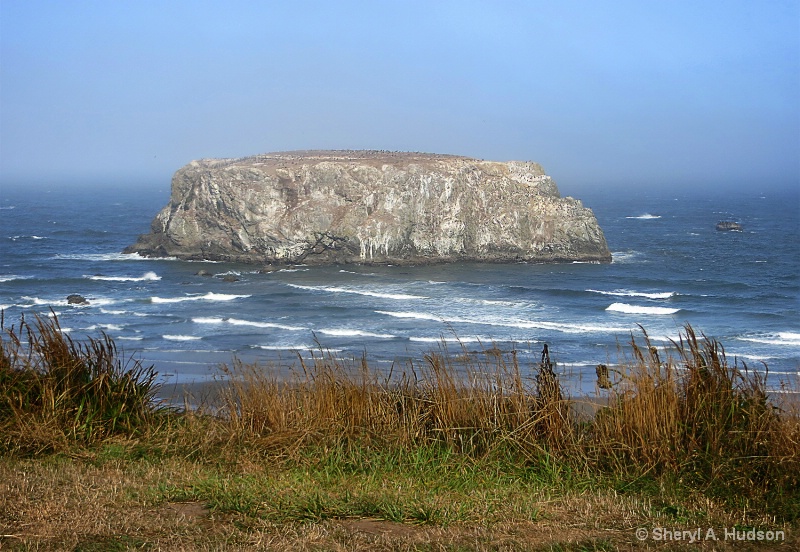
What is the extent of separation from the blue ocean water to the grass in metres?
10.3

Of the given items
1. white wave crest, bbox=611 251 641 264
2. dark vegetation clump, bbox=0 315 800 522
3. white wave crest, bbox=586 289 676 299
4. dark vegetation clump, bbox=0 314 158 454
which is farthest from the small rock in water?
white wave crest, bbox=611 251 641 264

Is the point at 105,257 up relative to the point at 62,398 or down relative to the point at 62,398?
down

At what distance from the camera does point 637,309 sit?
1570 inches

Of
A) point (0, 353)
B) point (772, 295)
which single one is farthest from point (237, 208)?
point (0, 353)

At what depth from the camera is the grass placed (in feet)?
15.8

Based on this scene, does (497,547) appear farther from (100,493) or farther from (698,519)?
(100,493)

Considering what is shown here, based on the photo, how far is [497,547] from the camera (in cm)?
454

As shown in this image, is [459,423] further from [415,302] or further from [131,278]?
[131,278]

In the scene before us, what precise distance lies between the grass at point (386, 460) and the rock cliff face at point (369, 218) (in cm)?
4947

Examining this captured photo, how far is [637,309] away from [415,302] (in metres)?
11.3

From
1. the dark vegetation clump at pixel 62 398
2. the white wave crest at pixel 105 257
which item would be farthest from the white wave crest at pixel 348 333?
the white wave crest at pixel 105 257

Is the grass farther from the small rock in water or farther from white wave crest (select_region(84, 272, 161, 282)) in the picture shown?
white wave crest (select_region(84, 272, 161, 282))

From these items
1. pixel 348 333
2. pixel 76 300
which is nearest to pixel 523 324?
pixel 348 333

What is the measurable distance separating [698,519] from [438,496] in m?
1.69
